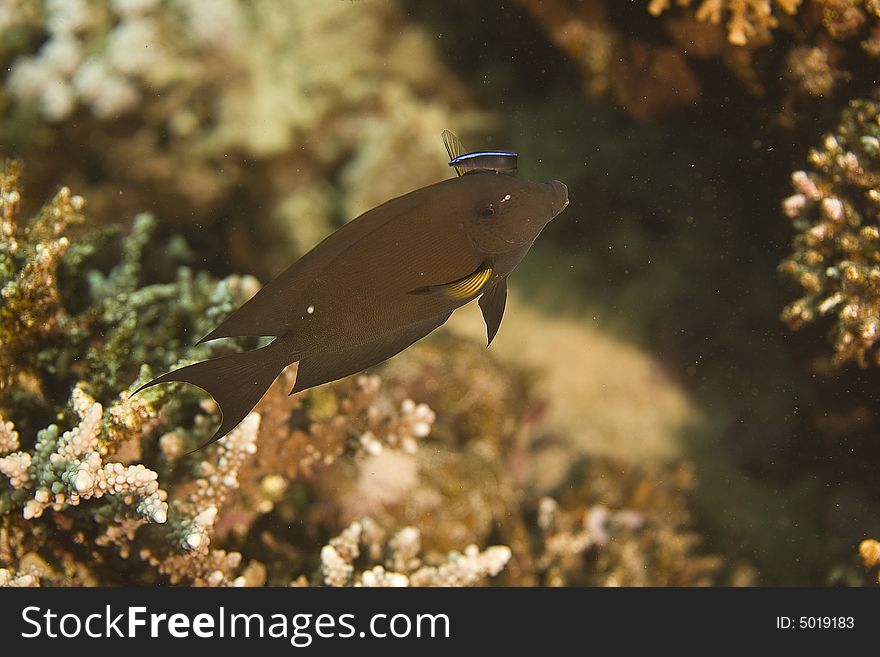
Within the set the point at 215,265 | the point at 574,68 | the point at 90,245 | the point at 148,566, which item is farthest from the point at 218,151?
the point at 148,566

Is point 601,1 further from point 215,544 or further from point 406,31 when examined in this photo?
point 215,544

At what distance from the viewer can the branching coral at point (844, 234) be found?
8.63 feet

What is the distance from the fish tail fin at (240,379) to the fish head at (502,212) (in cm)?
59

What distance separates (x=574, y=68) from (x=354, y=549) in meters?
2.73

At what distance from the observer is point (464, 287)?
5.17 ft

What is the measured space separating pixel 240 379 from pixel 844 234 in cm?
251

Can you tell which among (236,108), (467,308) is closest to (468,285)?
(467,308)

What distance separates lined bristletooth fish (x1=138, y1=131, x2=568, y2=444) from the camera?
166cm

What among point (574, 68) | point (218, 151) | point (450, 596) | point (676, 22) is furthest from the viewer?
point (218, 151)

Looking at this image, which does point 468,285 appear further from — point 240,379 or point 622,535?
point 622,535

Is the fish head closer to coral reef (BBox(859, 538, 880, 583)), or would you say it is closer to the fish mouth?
the fish mouth

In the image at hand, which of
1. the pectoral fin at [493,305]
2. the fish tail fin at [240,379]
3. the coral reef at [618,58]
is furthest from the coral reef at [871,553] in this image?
the fish tail fin at [240,379]

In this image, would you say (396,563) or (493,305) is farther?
(396,563)

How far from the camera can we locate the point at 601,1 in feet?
10.6
